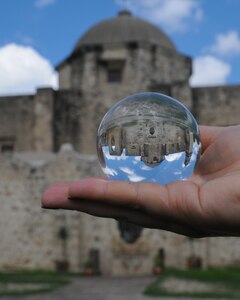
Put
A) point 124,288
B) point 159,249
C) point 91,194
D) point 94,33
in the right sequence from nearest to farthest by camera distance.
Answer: point 91,194
point 124,288
point 159,249
point 94,33

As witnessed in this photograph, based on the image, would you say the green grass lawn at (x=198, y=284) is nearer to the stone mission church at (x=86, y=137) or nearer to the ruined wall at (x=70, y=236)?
the ruined wall at (x=70, y=236)

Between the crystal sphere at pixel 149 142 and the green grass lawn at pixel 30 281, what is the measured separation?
26.7ft

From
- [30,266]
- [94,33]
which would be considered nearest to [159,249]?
[30,266]

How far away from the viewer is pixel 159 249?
1401 centimetres

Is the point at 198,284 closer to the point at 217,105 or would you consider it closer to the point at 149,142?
the point at 149,142

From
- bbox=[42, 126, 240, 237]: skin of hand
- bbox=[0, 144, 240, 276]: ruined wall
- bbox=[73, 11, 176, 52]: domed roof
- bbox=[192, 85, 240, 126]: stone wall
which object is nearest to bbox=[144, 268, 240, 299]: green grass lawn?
bbox=[0, 144, 240, 276]: ruined wall

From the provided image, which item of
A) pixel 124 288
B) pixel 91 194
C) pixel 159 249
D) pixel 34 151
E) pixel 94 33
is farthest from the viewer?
pixel 94 33

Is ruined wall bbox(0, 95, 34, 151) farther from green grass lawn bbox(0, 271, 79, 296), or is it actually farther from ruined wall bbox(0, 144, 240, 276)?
green grass lawn bbox(0, 271, 79, 296)

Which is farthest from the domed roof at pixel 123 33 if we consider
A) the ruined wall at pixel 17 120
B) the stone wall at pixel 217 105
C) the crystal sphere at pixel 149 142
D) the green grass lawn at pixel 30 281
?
the crystal sphere at pixel 149 142

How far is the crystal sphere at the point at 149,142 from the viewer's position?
240 centimetres

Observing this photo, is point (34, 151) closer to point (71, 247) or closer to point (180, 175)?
point (71, 247)

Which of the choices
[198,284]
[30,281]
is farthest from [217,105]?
[30,281]

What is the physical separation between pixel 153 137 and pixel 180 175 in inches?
8.7

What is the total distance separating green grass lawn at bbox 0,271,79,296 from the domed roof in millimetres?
10233
